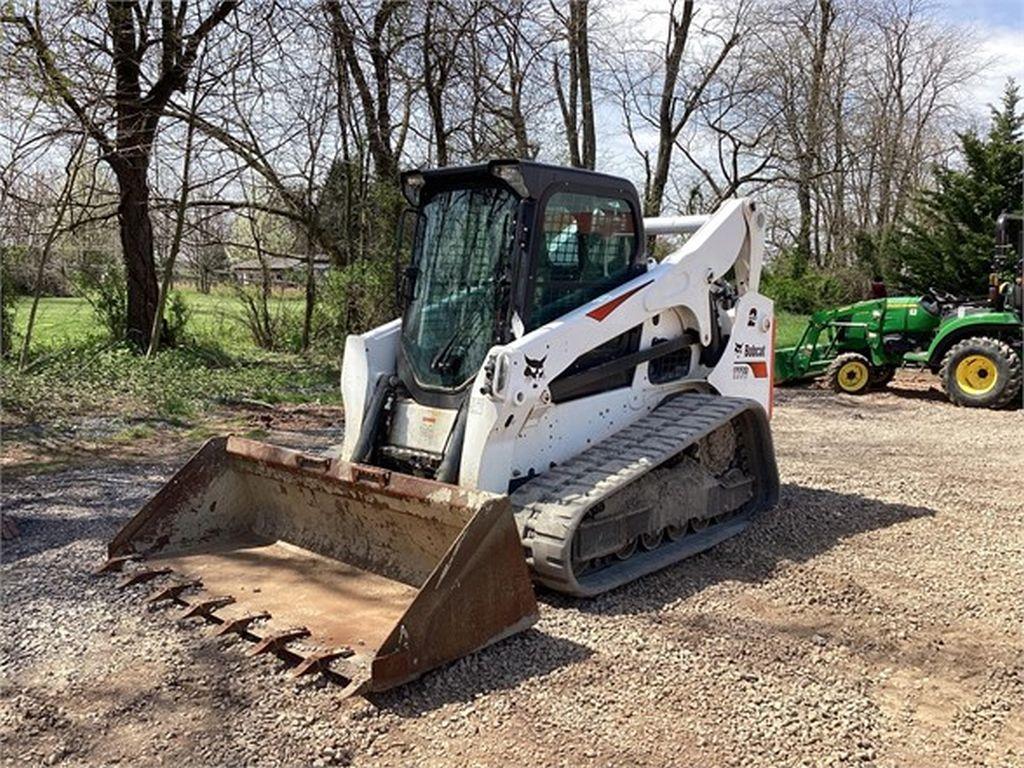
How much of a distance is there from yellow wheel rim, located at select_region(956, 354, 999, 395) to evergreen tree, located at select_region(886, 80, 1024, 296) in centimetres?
1149

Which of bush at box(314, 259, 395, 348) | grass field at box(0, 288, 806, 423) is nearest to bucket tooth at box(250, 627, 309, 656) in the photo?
grass field at box(0, 288, 806, 423)

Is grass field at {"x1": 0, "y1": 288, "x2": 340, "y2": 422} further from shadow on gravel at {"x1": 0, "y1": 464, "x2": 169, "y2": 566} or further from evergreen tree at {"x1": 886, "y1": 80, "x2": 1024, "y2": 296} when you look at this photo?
evergreen tree at {"x1": 886, "y1": 80, "x2": 1024, "y2": 296}

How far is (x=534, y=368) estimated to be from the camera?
4.57 m

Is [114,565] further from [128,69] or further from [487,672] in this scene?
[128,69]

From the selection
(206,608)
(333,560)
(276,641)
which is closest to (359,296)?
(333,560)

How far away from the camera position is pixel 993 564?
5.06 meters

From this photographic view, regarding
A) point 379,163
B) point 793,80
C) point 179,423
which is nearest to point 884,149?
point 793,80

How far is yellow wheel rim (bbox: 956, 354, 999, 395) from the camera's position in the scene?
10.7 metres

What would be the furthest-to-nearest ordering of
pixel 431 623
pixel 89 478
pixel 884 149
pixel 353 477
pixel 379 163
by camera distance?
pixel 884 149 → pixel 379 163 → pixel 89 478 → pixel 353 477 → pixel 431 623

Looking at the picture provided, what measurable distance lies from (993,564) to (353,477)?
3.37 metres

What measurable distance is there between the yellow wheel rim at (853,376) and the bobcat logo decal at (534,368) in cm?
836

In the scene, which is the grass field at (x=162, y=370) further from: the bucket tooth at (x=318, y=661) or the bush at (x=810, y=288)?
the bush at (x=810, y=288)

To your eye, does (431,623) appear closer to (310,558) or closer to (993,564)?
(310,558)

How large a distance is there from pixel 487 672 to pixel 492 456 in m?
1.17
